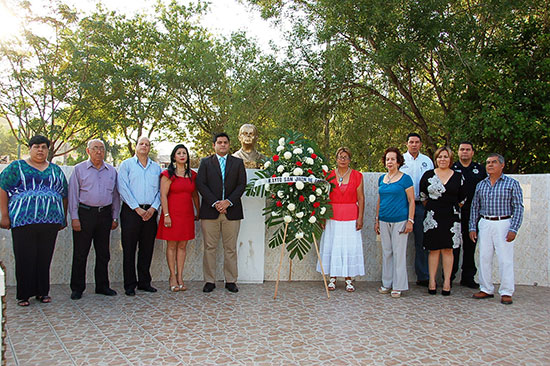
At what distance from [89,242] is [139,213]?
668 millimetres

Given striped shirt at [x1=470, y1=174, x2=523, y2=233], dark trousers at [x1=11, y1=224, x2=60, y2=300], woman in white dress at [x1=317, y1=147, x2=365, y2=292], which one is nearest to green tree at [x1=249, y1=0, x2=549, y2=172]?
striped shirt at [x1=470, y1=174, x2=523, y2=233]

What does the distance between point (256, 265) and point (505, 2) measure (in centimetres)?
738

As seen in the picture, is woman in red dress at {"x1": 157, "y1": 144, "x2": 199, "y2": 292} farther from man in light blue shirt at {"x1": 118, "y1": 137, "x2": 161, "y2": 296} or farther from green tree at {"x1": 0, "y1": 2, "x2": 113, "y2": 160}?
green tree at {"x1": 0, "y1": 2, "x2": 113, "y2": 160}

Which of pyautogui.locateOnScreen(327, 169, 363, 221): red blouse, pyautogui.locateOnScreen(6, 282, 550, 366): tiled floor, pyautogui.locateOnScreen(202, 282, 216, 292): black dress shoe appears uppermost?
pyautogui.locateOnScreen(327, 169, 363, 221): red blouse

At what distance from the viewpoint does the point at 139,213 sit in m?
5.49

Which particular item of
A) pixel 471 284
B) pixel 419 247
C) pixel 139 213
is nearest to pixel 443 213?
pixel 419 247

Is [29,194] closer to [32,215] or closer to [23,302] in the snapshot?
[32,215]

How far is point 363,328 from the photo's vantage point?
14.3ft

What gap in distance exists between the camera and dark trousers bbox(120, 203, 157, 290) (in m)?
5.55

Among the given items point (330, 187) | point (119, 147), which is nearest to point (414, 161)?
point (330, 187)

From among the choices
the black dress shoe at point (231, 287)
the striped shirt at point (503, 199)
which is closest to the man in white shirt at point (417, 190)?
the striped shirt at point (503, 199)

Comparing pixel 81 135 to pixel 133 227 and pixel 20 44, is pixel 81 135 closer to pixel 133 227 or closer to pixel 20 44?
pixel 20 44

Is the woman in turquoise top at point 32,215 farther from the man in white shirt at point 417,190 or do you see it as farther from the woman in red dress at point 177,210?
the man in white shirt at point 417,190

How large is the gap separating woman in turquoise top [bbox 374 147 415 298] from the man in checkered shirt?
87 centimetres
